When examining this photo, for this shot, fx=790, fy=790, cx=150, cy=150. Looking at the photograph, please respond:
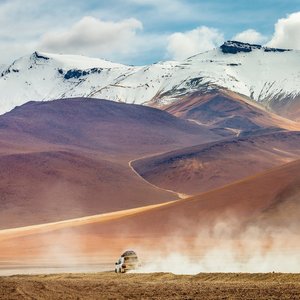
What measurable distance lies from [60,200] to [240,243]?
10376 cm

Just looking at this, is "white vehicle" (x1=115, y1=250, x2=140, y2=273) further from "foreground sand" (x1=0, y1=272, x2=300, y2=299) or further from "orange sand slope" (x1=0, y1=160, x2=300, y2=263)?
"orange sand slope" (x1=0, y1=160, x2=300, y2=263)

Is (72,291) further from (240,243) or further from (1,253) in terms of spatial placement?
(1,253)

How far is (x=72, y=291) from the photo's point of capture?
35.0 m

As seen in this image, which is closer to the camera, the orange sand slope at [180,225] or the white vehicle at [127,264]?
the white vehicle at [127,264]

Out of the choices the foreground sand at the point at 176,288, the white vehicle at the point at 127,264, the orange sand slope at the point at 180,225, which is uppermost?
the orange sand slope at the point at 180,225

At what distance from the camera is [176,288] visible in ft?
121

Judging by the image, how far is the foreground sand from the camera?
1280 inches

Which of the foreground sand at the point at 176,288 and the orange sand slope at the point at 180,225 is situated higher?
the orange sand slope at the point at 180,225

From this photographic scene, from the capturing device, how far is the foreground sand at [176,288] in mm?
32500

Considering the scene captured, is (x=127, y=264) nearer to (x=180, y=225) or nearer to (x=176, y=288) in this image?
(x=176, y=288)

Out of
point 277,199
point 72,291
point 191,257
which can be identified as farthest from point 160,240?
point 72,291

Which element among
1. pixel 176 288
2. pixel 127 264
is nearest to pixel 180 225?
pixel 127 264

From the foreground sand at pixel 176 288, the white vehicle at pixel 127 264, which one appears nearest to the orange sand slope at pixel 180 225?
the white vehicle at pixel 127 264

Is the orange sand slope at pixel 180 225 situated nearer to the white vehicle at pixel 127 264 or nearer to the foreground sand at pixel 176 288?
the white vehicle at pixel 127 264
